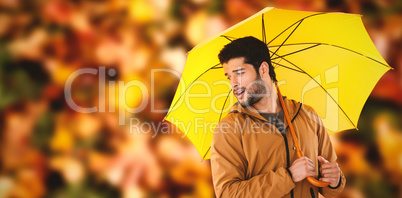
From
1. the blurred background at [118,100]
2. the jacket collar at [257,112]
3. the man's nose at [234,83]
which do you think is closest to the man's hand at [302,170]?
the jacket collar at [257,112]

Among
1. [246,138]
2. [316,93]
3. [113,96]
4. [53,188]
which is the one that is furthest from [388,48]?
[53,188]

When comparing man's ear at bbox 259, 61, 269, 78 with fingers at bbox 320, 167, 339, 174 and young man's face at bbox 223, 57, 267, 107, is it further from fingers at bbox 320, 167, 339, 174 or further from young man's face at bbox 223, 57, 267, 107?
fingers at bbox 320, 167, 339, 174

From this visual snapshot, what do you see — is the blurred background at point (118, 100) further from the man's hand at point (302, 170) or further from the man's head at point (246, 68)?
the man's hand at point (302, 170)

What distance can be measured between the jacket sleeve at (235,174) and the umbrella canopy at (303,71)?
0.72ft

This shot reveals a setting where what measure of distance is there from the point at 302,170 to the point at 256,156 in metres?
0.15

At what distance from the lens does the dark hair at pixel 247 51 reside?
4.16 ft

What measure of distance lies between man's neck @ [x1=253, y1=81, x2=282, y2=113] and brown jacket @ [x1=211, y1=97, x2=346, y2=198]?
0.11 feet

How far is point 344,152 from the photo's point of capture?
2127 millimetres

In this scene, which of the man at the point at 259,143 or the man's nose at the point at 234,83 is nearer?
the man at the point at 259,143

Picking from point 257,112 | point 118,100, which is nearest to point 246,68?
point 257,112

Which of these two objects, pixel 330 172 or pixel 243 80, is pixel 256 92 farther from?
pixel 330 172

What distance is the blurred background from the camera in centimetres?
187

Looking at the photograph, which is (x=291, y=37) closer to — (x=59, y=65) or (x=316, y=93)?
(x=316, y=93)

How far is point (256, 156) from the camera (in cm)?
122
